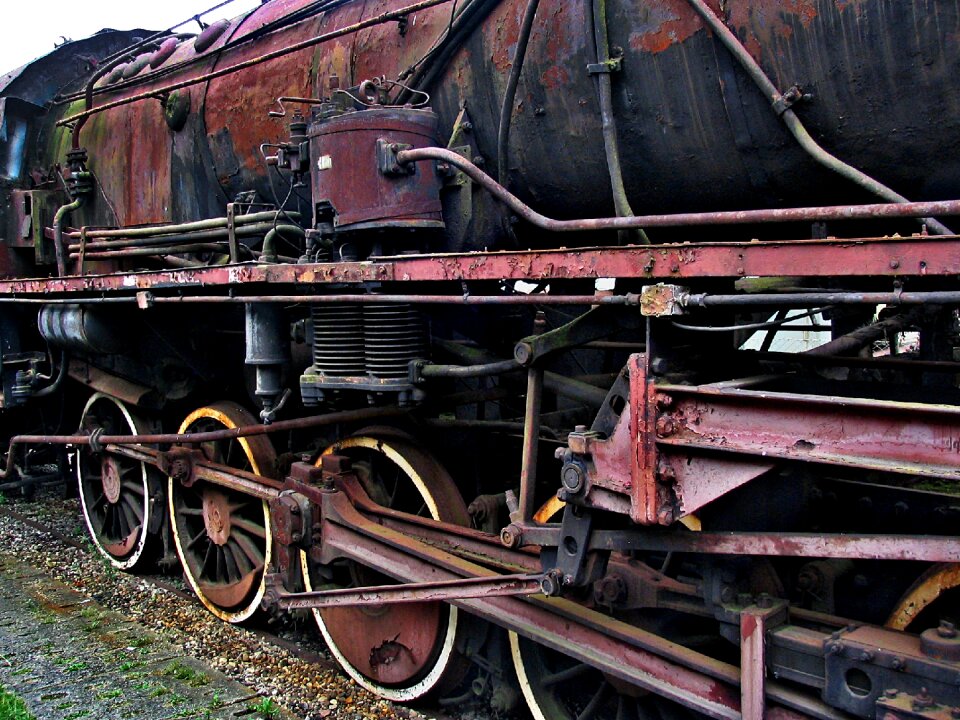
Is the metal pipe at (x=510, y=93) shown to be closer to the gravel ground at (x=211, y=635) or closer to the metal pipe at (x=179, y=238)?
the metal pipe at (x=179, y=238)

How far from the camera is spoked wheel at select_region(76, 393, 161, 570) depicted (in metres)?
5.49

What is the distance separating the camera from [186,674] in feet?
12.9

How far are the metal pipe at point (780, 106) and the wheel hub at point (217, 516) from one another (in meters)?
3.41

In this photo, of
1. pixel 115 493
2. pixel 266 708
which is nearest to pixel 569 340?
pixel 266 708

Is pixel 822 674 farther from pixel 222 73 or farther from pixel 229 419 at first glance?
pixel 222 73

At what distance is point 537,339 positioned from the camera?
2.72 meters

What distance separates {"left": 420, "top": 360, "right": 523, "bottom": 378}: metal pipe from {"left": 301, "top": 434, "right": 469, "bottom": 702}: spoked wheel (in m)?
0.57

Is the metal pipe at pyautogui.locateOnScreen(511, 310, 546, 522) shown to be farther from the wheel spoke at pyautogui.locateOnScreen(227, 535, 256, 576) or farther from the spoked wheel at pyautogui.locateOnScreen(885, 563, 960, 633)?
the wheel spoke at pyautogui.locateOnScreen(227, 535, 256, 576)

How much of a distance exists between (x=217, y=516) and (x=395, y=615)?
1.46m

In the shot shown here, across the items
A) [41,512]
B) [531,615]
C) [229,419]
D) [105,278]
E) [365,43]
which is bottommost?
[41,512]

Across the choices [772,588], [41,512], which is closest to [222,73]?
[772,588]

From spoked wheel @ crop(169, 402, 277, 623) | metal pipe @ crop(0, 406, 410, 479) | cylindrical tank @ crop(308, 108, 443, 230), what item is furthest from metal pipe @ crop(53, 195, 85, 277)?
cylindrical tank @ crop(308, 108, 443, 230)

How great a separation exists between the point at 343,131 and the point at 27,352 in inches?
144

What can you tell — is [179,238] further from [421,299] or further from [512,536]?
[512,536]
